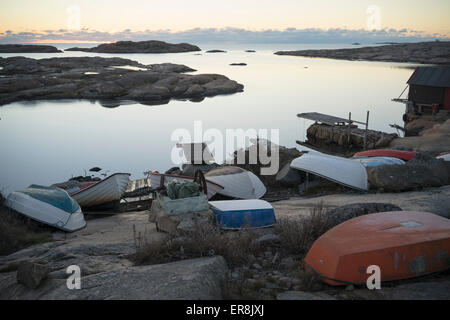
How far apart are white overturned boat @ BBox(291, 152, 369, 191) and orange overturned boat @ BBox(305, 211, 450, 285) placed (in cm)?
796

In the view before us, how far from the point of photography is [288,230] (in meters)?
6.20

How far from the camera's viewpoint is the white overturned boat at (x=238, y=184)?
13867 millimetres

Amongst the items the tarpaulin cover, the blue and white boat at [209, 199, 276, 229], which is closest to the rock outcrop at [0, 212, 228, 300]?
the tarpaulin cover

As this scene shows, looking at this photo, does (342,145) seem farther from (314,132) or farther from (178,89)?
(178,89)

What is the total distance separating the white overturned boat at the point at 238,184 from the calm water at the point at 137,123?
7537mm

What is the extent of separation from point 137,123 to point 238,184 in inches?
870

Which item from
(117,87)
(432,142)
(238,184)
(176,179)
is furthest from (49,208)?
(117,87)

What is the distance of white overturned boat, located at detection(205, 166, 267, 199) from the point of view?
13.9 metres

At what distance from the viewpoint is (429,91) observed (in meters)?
31.9

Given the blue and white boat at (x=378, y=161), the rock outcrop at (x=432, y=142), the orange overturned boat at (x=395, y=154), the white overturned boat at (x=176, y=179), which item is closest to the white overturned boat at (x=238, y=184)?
the white overturned boat at (x=176, y=179)

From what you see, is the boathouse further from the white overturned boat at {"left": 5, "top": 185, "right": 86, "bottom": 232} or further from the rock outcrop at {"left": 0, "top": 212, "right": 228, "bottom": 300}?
the rock outcrop at {"left": 0, "top": 212, "right": 228, "bottom": 300}
